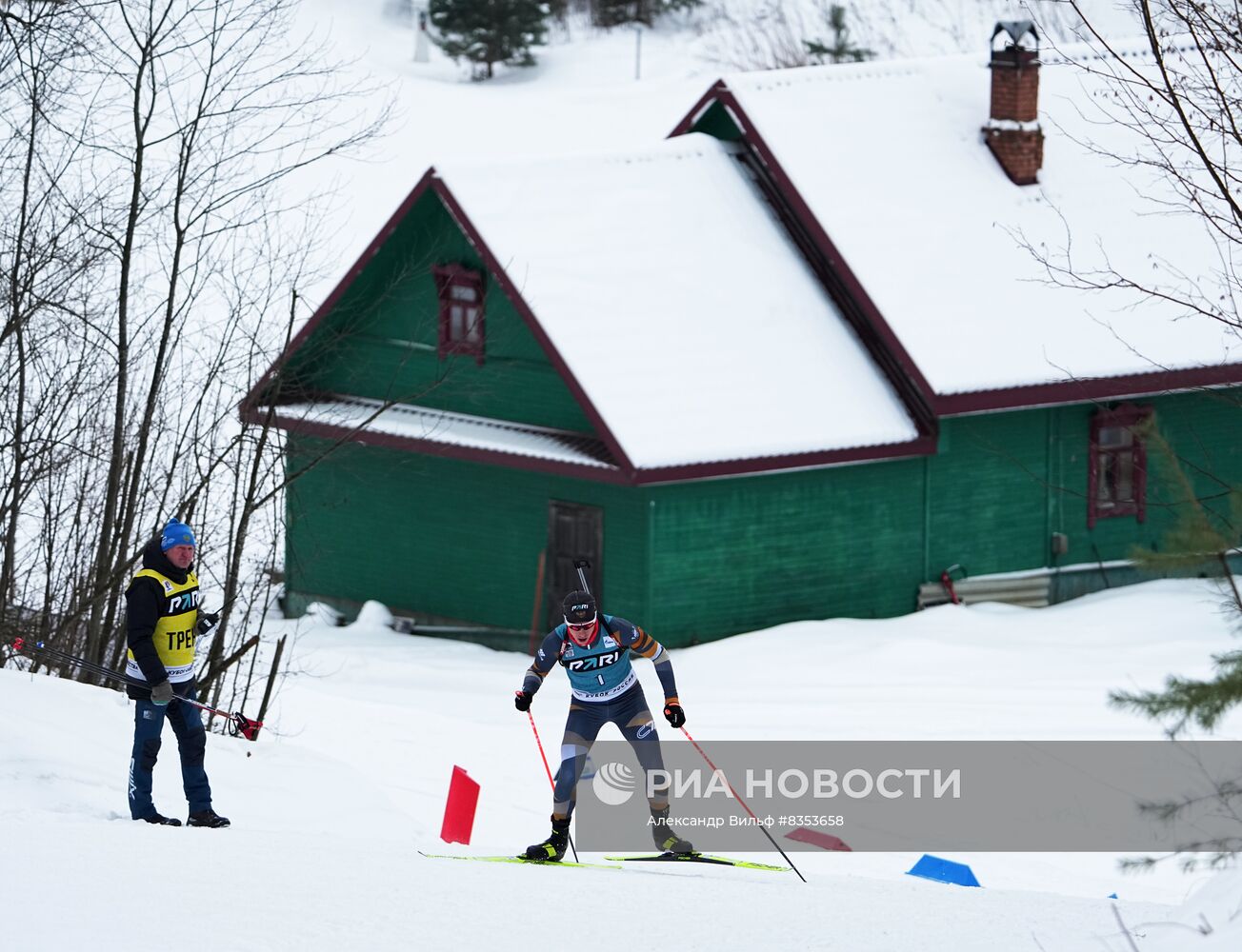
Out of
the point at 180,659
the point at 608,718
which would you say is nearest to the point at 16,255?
the point at 180,659

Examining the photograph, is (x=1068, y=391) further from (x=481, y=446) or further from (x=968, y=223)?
(x=481, y=446)

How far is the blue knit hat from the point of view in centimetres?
1004

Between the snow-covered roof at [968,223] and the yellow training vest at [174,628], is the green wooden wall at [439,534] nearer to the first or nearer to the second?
the snow-covered roof at [968,223]

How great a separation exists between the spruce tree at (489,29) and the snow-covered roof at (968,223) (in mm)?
32941

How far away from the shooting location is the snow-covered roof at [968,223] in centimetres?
2034

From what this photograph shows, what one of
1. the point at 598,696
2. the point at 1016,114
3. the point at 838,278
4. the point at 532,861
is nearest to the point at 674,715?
the point at 598,696

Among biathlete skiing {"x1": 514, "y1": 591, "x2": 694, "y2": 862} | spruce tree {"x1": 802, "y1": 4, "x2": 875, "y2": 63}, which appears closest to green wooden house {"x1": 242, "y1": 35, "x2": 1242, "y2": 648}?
biathlete skiing {"x1": 514, "y1": 591, "x2": 694, "y2": 862}

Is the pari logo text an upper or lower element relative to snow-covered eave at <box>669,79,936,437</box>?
lower

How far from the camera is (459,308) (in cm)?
2031

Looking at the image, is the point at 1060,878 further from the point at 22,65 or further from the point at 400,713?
the point at 22,65

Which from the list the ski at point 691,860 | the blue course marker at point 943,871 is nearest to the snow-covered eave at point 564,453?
the blue course marker at point 943,871

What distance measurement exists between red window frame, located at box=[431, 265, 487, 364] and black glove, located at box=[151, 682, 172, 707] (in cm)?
1023

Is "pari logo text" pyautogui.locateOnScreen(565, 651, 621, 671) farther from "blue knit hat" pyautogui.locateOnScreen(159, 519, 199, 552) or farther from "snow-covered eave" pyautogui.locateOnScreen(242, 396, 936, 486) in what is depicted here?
"snow-covered eave" pyautogui.locateOnScreen(242, 396, 936, 486)

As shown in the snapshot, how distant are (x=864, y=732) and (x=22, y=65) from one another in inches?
346
